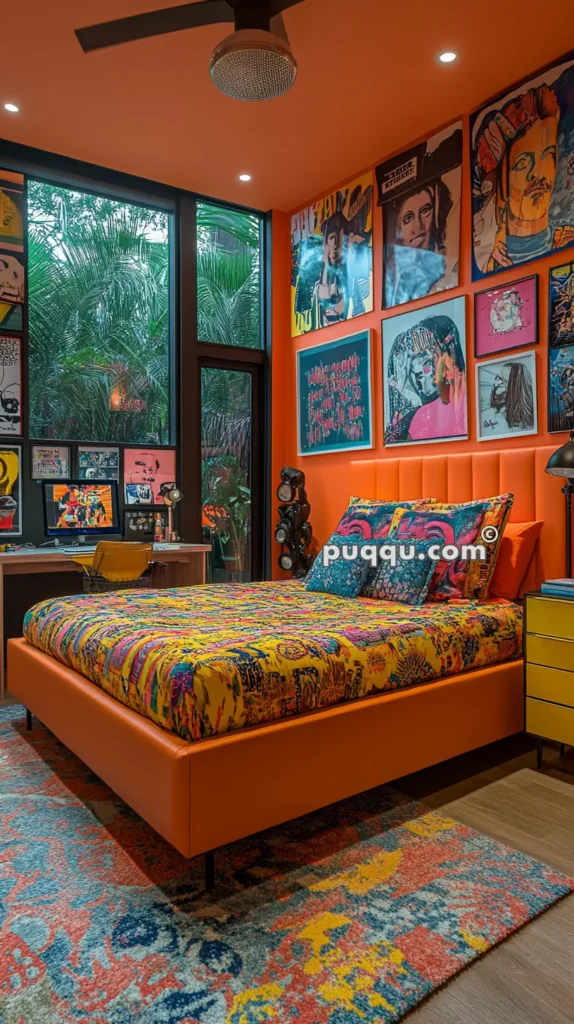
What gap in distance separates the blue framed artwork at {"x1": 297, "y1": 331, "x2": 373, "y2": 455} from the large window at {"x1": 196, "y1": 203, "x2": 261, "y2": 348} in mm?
555

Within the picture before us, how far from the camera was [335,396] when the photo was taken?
476 centimetres

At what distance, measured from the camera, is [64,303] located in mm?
4449

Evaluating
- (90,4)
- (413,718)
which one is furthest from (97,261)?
(413,718)

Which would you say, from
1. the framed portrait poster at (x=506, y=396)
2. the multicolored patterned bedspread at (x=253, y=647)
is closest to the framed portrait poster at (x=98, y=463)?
the multicolored patterned bedspread at (x=253, y=647)

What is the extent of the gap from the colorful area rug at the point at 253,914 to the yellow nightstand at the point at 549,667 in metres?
0.70

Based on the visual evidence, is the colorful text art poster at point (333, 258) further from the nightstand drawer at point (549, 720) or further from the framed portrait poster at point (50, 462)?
the nightstand drawer at point (549, 720)

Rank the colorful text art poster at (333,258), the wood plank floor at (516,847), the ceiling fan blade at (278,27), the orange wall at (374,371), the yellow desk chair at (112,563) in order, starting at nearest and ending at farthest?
the wood plank floor at (516,847) → the ceiling fan blade at (278,27) → the orange wall at (374,371) → the yellow desk chair at (112,563) → the colorful text art poster at (333,258)

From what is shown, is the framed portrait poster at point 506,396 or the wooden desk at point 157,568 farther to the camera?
the wooden desk at point 157,568

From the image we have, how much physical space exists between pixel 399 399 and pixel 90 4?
8.57ft

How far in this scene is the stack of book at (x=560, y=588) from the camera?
2592mm

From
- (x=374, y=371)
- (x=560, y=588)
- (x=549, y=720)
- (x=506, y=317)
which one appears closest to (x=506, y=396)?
(x=506, y=317)

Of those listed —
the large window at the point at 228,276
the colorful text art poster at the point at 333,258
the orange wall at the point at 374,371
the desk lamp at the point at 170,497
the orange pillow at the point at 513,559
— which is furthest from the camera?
the large window at the point at 228,276

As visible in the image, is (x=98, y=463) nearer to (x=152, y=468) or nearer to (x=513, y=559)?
(x=152, y=468)

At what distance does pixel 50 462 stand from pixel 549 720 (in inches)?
134
